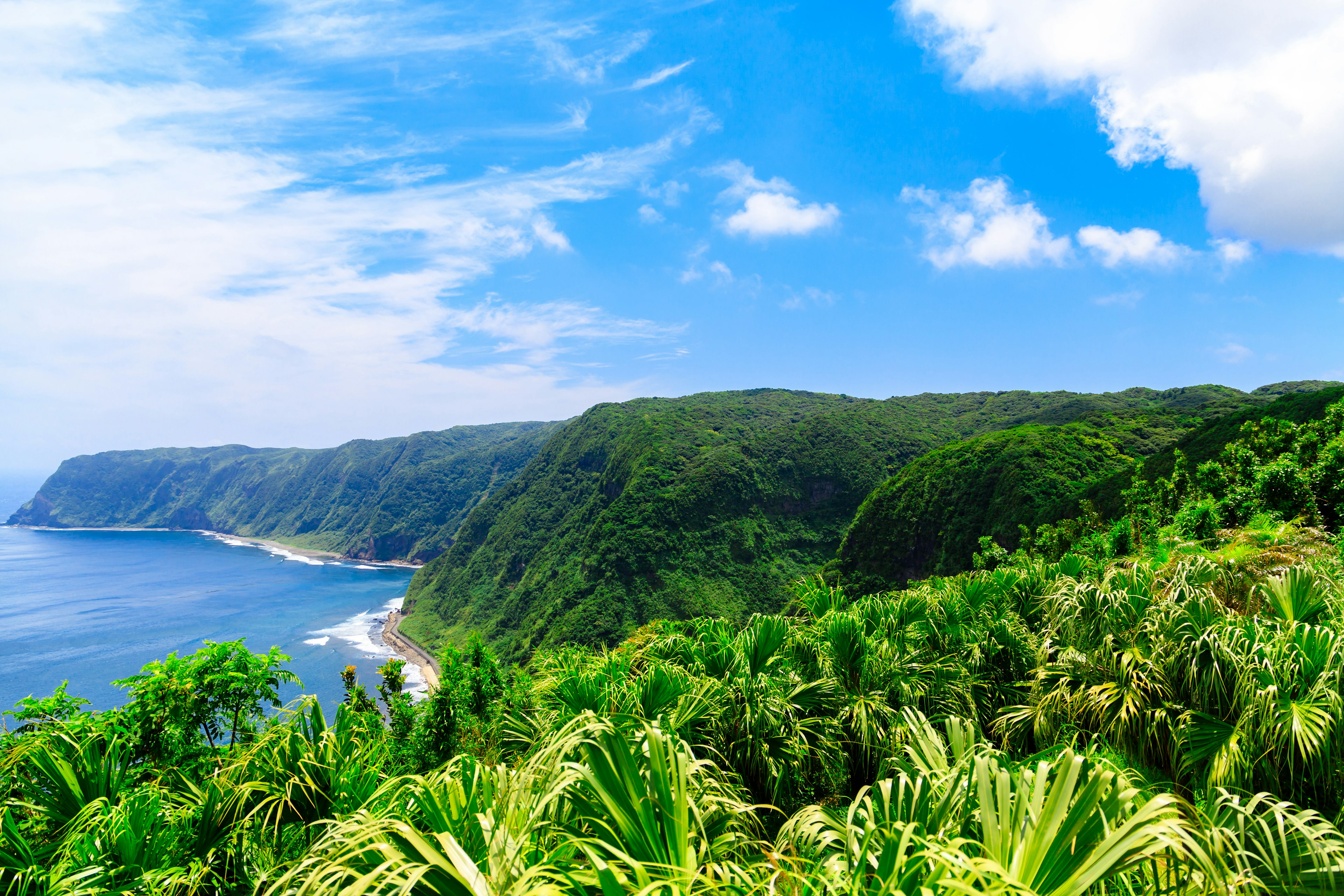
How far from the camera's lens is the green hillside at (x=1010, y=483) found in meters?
42.8

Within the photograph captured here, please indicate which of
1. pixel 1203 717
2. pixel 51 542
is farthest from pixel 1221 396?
pixel 51 542

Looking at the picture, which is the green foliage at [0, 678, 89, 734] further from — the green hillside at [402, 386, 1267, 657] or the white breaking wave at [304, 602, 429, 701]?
the white breaking wave at [304, 602, 429, 701]

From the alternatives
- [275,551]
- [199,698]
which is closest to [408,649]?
[199,698]

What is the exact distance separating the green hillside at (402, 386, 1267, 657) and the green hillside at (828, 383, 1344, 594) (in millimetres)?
2230

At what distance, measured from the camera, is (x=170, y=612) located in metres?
101

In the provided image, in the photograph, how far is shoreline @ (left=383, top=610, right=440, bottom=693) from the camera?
7544cm

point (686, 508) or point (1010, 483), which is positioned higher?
point (1010, 483)

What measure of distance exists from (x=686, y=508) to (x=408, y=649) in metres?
46.1

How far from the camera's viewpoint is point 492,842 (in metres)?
2.40

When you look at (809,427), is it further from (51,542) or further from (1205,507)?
(51,542)

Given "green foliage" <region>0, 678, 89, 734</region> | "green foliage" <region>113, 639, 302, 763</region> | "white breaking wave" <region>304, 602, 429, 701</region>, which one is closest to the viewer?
"green foliage" <region>0, 678, 89, 734</region>

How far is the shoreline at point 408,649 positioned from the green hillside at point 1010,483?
53.4 metres

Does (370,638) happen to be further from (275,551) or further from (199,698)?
(275,551)

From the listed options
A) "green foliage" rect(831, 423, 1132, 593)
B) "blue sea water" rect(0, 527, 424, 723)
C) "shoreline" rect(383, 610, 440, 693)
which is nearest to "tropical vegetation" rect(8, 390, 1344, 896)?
"green foliage" rect(831, 423, 1132, 593)
